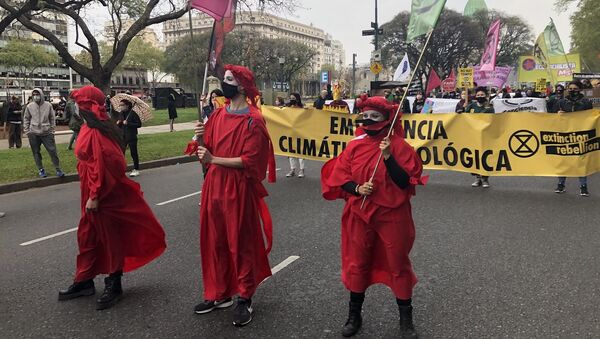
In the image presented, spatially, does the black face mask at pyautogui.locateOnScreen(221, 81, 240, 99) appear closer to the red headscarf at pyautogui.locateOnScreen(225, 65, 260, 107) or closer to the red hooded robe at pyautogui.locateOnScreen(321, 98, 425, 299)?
the red headscarf at pyautogui.locateOnScreen(225, 65, 260, 107)

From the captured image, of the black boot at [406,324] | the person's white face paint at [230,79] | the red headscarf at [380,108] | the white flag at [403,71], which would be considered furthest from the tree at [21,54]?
the black boot at [406,324]

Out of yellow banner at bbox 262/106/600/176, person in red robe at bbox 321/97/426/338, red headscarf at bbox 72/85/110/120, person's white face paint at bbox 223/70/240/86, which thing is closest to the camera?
person in red robe at bbox 321/97/426/338

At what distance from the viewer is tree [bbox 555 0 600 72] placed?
44.3 m

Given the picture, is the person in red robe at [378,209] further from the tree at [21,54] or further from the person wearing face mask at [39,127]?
the tree at [21,54]

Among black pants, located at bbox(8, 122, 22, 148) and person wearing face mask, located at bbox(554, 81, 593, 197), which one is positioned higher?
person wearing face mask, located at bbox(554, 81, 593, 197)

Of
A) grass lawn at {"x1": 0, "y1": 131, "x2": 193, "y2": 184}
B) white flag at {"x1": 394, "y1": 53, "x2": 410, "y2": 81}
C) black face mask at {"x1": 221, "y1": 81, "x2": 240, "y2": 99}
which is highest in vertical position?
white flag at {"x1": 394, "y1": 53, "x2": 410, "y2": 81}

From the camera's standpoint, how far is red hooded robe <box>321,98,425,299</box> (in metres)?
3.26

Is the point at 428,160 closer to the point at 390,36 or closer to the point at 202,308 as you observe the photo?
the point at 202,308

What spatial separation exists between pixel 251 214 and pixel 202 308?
83 centimetres

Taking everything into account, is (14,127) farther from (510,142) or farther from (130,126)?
(510,142)

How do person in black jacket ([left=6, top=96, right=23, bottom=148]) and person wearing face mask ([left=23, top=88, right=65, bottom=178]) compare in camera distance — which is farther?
person in black jacket ([left=6, top=96, right=23, bottom=148])

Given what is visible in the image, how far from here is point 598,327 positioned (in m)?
3.50

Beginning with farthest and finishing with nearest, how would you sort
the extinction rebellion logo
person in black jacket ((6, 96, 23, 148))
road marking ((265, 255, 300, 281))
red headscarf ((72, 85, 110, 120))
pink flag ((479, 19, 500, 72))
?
pink flag ((479, 19, 500, 72)) < person in black jacket ((6, 96, 23, 148)) < the extinction rebellion logo < road marking ((265, 255, 300, 281)) < red headscarf ((72, 85, 110, 120))

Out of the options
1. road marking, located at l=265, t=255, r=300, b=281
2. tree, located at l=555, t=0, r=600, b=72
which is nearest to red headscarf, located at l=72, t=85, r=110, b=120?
road marking, located at l=265, t=255, r=300, b=281
